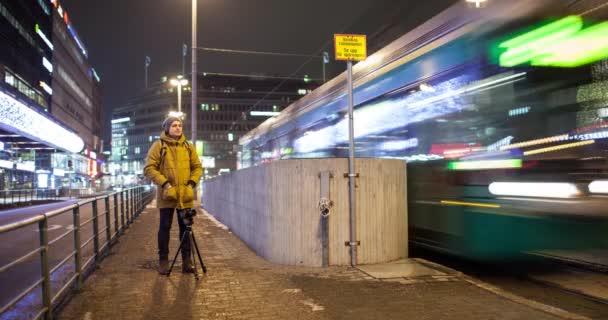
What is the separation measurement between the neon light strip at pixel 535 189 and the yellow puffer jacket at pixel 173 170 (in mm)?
3852

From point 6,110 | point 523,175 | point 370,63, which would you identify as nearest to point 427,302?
point 523,175

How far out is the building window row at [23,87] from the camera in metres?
51.2

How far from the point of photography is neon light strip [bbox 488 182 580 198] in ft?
17.7

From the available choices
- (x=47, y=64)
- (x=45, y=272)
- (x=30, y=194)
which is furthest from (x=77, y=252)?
(x=47, y=64)

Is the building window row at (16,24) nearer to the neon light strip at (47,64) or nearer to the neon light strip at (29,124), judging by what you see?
the neon light strip at (47,64)

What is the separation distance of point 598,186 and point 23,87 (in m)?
62.2

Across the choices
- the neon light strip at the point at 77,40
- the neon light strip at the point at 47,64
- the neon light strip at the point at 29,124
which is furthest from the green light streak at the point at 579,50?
the neon light strip at the point at 77,40

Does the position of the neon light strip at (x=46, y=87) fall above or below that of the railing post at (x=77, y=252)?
above

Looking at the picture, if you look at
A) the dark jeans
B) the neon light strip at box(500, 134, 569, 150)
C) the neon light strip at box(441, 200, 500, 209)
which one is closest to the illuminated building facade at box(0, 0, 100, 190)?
the dark jeans

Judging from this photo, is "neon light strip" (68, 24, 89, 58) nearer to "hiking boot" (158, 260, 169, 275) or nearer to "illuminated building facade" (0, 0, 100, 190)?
"illuminated building facade" (0, 0, 100, 190)

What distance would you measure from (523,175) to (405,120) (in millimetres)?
2358

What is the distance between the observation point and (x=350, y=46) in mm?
7043

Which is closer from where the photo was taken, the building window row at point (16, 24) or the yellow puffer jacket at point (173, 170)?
the yellow puffer jacket at point (173, 170)

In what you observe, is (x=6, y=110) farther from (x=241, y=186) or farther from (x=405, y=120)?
(x=405, y=120)
